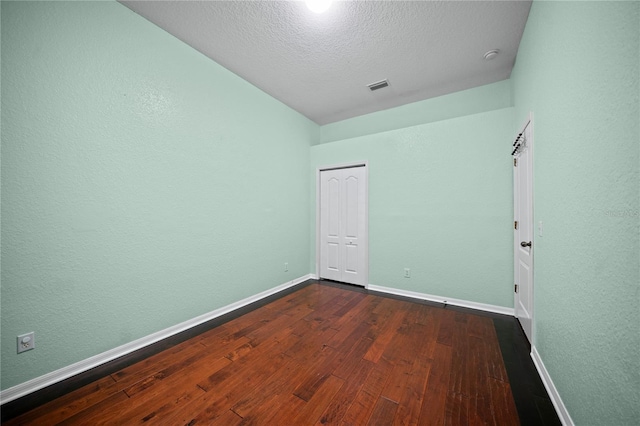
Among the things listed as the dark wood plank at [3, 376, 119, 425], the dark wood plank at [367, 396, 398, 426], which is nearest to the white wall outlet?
the dark wood plank at [3, 376, 119, 425]

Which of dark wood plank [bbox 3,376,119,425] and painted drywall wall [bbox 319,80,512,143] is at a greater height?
painted drywall wall [bbox 319,80,512,143]

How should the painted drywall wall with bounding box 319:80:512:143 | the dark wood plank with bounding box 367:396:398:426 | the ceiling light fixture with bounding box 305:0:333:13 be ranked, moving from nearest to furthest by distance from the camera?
the dark wood plank with bounding box 367:396:398:426, the ceiling light fixture with bounding box 305:0:333:13, the painted drywall wall with bounding box 319:80:512:143

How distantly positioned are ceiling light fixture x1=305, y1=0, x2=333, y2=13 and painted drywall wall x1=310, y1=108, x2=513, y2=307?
1.98 m

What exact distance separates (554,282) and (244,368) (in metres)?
2.33

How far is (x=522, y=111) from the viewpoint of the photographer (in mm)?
2328

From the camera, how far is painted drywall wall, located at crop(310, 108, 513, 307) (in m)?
2.85

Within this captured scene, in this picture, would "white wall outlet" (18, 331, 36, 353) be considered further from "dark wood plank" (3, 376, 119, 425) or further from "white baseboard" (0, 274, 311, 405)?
"dark wood plank" (3, 376, 119, 425)

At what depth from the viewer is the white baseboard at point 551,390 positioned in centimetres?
129

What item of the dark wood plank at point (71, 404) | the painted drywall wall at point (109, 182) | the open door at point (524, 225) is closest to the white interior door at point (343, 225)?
the painted drywall wall at point (109, 182)

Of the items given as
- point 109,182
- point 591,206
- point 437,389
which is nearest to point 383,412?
point 437,389

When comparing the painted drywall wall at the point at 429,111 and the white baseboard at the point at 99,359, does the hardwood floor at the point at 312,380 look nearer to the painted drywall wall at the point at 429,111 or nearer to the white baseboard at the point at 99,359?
the white baseboard at the point at 99,359

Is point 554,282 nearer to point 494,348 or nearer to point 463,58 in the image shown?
point 494,348

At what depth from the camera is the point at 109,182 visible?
1.94 m

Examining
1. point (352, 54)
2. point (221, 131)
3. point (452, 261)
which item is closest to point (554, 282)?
point (452, 261)
